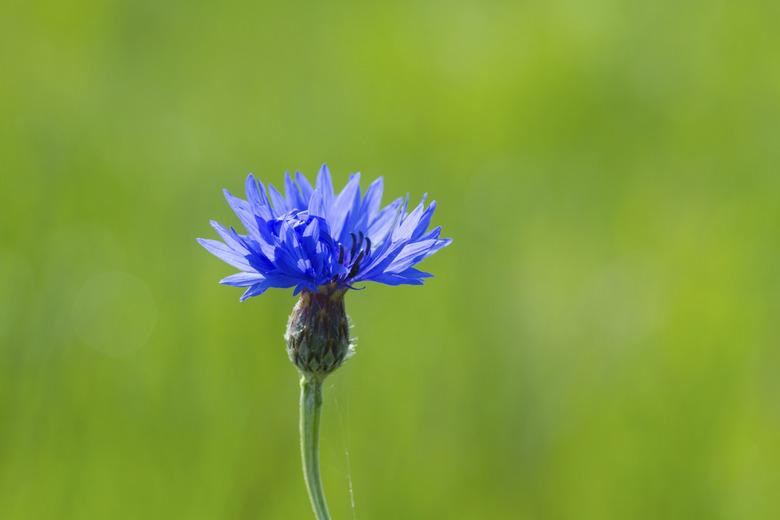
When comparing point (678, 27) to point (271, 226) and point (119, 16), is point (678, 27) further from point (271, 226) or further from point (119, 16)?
point (271, 226)

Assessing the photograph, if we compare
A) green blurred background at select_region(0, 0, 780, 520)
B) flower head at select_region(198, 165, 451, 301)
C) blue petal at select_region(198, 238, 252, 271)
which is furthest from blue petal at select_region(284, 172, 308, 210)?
green blurred background at select_region(0, 0, 780, 520)

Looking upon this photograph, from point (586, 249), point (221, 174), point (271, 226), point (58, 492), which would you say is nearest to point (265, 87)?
point (221, 174)

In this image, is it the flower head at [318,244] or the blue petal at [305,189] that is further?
the blue petal at [305,189]

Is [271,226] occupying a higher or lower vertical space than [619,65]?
lower

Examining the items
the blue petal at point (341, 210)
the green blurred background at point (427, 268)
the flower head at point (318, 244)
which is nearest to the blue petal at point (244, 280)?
the flower head at point (318, 244)

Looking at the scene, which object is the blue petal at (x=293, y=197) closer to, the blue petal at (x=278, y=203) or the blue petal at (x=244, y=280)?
the blue petal at (x=278, y=203)

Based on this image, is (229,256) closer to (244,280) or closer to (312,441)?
(244,280)
